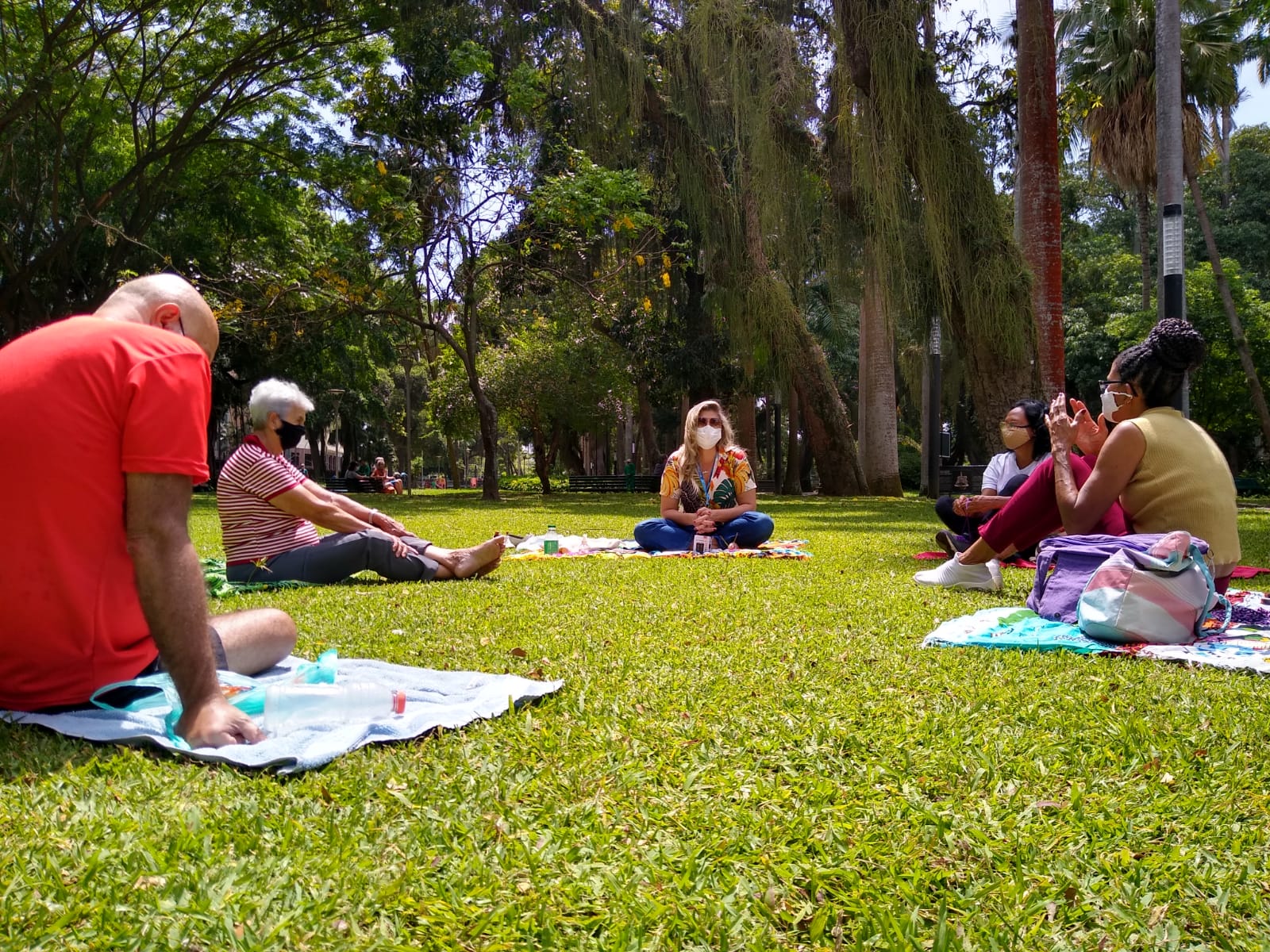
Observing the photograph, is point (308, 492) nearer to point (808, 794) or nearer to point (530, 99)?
point (808, 794)

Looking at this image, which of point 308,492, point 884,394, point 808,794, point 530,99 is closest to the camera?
point 808,794

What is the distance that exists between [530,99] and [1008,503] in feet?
47.7

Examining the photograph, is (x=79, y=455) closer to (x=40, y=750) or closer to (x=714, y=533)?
(x=40, y=750)

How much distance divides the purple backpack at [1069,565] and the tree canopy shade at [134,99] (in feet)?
50.2

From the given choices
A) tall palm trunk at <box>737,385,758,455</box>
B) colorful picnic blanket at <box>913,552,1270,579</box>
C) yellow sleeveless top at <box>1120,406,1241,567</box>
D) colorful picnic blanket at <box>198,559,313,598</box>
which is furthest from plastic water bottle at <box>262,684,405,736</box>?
tall palm trunk at <box>737,385,758,455</box>

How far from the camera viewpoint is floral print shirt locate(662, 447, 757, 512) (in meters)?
9.06

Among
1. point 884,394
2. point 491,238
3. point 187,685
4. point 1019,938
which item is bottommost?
point 1019,938

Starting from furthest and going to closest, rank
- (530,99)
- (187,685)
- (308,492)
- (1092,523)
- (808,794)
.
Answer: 1. (530,99)
2. (308,492)
3. (1092,523)
4. (187,685)
5. (808,794)

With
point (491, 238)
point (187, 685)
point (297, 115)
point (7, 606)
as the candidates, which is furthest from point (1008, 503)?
point (297, 115)

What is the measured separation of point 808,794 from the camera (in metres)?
2.52

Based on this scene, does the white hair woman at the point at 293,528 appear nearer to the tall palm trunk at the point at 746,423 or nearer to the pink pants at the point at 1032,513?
the pink pants at the point at 1032,513

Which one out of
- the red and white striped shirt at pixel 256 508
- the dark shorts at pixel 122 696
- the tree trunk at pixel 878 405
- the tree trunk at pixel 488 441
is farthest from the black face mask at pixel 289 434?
the tree trunk at pixel 878 405

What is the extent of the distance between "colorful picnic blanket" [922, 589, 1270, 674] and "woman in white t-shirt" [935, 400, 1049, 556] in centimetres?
228

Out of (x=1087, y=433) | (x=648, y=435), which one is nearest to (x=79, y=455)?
(x=1087, y=433)
